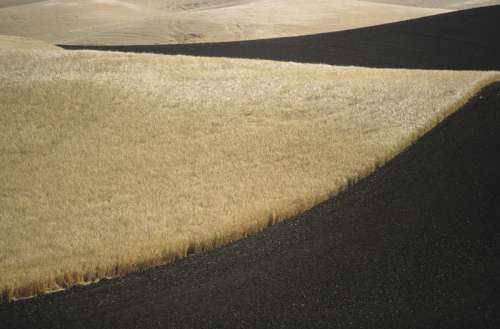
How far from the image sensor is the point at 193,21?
198 feet

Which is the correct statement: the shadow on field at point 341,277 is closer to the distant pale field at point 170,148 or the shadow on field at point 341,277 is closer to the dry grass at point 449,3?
the distant pale field at point 170,148

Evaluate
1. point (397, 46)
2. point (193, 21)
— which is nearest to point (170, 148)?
point (397, 46)

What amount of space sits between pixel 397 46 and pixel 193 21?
29158mm

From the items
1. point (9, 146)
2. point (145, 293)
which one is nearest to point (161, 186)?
point (145, 293)

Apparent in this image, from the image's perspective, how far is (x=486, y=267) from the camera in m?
6.34

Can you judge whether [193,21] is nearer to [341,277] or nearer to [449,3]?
[341,277]

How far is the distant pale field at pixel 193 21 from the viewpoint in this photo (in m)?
53.5

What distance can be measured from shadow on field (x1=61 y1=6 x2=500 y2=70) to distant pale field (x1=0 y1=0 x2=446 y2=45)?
19.5 feet

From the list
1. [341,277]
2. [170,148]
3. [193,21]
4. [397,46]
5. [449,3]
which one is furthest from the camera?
[449,3]

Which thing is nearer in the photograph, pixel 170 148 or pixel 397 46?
pixel 170 148

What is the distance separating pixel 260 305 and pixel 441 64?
31.7 m

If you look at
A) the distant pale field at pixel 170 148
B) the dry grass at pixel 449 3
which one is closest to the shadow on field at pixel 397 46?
the distant pale field at pixel 170 148

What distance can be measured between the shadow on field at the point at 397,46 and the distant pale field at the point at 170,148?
1214cm

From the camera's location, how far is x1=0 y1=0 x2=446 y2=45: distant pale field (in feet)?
176
